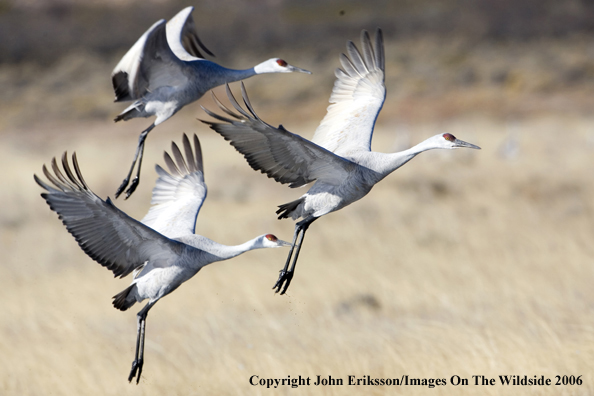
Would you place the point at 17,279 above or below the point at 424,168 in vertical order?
below

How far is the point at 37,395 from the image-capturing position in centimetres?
799

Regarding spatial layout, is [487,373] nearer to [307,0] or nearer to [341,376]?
[341,376]

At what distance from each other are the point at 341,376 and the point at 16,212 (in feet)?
36.0

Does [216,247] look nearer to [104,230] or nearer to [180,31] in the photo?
[104,230]

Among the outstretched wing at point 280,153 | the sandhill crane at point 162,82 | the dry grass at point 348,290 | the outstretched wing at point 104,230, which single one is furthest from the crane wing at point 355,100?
the dry grass at point 348,290

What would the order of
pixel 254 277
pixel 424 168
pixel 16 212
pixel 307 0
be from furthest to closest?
pixel 307 0
pixel 424 168
pixel 16 212
pixel 254 277

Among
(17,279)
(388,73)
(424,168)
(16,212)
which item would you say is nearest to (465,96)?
(388,73)

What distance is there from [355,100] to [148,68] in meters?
1.98

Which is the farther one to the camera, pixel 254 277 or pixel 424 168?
pixel 424 168

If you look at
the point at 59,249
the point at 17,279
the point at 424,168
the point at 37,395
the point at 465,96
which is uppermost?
the point at 465,96

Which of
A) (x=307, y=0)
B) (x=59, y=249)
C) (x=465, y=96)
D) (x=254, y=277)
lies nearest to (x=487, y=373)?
(x=254, y=277)

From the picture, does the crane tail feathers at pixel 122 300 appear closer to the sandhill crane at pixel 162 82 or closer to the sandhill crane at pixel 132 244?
the sandhill crane at pixel 132 244

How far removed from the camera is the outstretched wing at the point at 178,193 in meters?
6.18

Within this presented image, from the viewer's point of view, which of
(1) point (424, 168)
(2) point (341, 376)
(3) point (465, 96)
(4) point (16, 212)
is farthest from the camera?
(3) point (465, 96)
